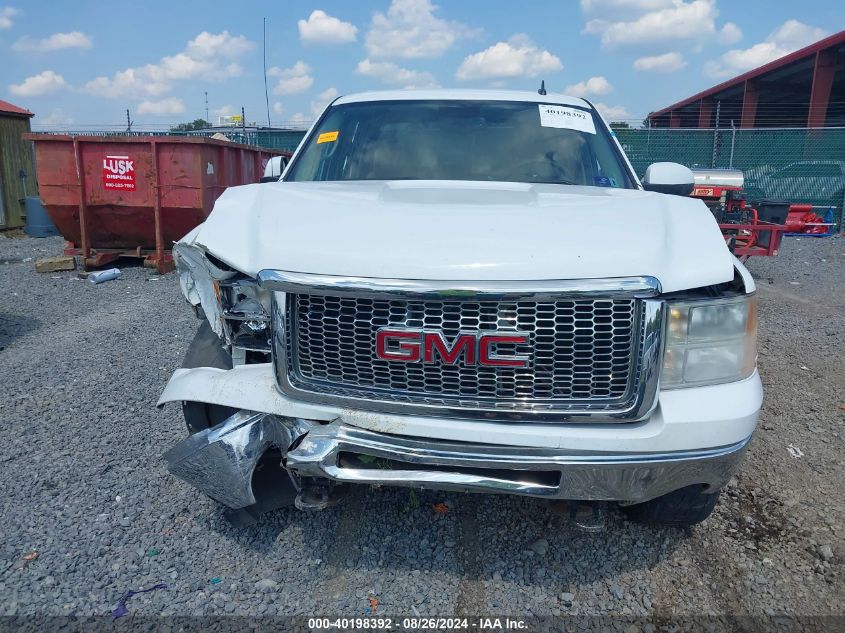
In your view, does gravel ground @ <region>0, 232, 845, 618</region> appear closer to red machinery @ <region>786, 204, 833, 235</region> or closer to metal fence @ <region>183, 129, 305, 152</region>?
red machinery @ <region>786, 204, 833, 235</region>

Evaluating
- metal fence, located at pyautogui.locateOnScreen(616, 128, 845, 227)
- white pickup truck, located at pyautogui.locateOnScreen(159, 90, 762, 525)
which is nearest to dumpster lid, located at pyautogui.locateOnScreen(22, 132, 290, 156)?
white pickup truck, located at pyautogui.locateOnScreen(159, 90, 762, 525)

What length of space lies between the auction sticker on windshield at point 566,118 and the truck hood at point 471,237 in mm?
1068

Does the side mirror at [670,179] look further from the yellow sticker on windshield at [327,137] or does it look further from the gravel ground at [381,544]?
the yellow sticker on windshield at [327,137]

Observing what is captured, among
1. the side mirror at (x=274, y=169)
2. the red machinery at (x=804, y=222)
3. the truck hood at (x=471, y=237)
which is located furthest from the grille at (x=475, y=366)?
the red machinery at (x=804, y=222)

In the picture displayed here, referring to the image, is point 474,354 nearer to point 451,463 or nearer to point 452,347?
point 452,347

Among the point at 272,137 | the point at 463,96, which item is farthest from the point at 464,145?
the point at 272,137

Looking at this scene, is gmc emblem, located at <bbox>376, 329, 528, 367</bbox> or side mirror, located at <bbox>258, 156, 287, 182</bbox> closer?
gmc emblem, located at <bbox>376, 329, 528, 367</bbox>

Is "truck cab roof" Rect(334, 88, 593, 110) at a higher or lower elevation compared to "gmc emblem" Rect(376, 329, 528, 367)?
higher

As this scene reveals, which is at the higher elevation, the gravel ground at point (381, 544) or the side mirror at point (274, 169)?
the side mirror at point (274, 169)

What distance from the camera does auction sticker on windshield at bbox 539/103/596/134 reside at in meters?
3.63

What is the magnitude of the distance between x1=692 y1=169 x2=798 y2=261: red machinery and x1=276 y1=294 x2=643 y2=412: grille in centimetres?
716

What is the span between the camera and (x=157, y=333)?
5.80m

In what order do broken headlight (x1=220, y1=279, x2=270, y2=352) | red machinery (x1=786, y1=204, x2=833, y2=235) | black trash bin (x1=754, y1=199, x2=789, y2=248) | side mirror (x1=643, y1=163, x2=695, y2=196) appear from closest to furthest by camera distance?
1. broken headlight (x1=220, y1=279, x2=270, y2=352)
2. side mirror (x1=643, y1=163, x2=695, y2=196)
3. black trash bin (x1=754, y1=199, x2=789, y2=248)
4. red machinery (x1=786, y1=204, x2=833, y2=235)

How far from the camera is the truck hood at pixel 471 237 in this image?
205cm
